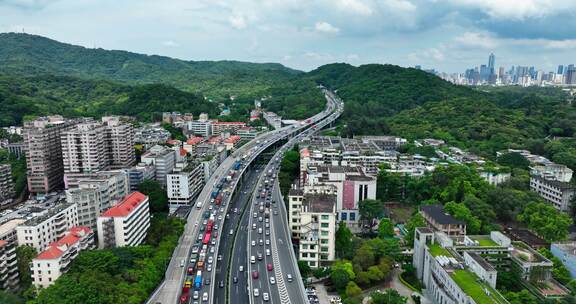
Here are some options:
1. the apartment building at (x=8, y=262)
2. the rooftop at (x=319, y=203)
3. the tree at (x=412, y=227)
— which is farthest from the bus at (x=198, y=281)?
the tree at (x=412, y=227)

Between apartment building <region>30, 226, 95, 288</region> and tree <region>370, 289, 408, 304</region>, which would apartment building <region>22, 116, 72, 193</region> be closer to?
apartment building <region>30, 226, 95, 288</region>

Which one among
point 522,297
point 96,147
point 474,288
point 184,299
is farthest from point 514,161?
point 96,147

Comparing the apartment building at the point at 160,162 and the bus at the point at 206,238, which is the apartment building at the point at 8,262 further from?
the apartment building at the point at 160,162

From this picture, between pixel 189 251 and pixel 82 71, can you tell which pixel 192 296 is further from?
pixel 82 71

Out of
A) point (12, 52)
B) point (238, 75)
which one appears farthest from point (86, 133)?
point (12, 52)

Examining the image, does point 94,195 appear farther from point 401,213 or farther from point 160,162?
point 401,213

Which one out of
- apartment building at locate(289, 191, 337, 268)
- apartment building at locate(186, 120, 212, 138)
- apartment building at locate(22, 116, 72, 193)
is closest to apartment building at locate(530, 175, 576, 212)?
apartment building at locate(289, 191, 337, 268)
